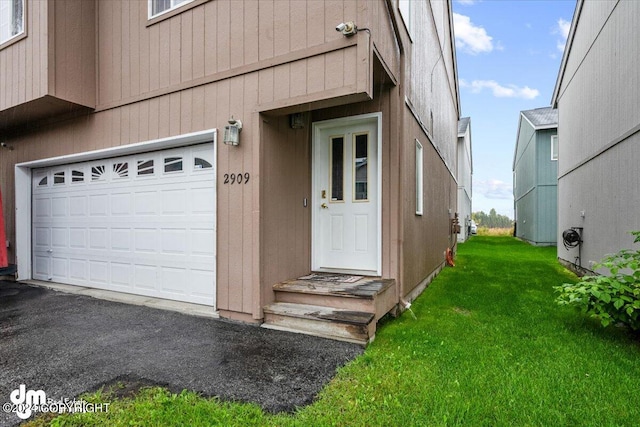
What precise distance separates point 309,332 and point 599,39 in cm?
748

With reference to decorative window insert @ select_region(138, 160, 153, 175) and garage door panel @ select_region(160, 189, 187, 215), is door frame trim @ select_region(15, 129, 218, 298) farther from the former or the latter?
garage door panel @ select_region(160, 189, 187, 215)

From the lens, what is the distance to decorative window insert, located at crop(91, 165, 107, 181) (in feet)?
19.3

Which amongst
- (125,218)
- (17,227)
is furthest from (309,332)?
(17,227)

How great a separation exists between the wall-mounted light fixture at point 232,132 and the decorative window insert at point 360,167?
1650 mm

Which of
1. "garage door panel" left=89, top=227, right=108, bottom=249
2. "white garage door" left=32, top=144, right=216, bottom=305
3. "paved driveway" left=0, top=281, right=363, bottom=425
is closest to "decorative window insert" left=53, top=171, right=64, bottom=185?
"white garage door" left=32, top=144, right=216, bottom=305

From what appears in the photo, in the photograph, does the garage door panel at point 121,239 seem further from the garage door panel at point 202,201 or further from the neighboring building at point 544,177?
the neighboring building at point 544,177

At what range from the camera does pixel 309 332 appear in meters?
3.80

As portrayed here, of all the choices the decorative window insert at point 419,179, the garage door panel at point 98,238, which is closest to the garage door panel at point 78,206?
the garage door panel at point 98,238

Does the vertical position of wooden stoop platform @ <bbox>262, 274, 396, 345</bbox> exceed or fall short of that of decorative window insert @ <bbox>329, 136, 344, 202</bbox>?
it falls short

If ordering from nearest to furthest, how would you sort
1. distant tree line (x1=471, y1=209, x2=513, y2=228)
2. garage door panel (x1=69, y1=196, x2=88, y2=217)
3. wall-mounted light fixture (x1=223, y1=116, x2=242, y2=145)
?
wall-mounted light fixture (x1=223, y1=116, x2=242, y2=145) → garage door panel (x1=69, y1=196, x2=88, y2=217) → distant tree line (x1=471, y1=209, x2=513, y2=228)

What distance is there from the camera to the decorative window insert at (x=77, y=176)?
622 centimetres

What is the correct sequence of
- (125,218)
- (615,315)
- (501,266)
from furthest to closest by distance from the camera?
(501,266) < (125,218) < (615,315)

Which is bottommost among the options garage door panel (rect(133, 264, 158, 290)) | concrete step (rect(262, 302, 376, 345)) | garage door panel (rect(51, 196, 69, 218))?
concrete step (rect(262, 302, 376, 345))

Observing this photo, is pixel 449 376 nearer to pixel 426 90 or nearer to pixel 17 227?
pixel 426 90
